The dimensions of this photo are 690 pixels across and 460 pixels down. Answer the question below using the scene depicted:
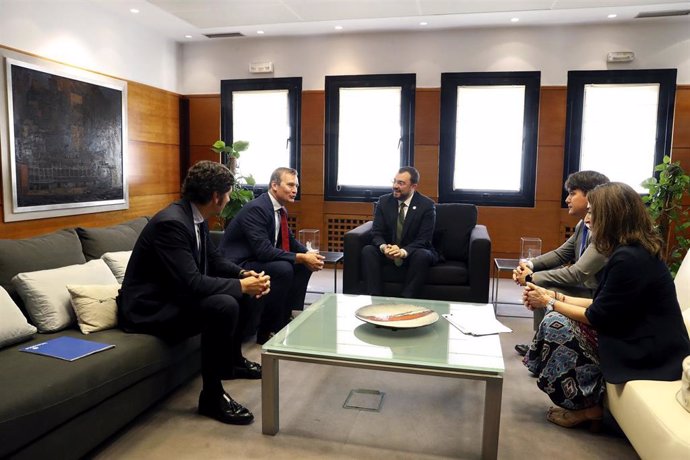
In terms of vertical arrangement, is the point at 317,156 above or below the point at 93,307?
above

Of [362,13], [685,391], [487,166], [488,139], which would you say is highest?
[362,13]

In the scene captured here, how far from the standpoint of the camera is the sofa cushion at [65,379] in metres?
1.70

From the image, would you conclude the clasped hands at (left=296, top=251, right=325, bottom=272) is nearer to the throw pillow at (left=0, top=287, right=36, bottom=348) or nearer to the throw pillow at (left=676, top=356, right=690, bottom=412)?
the throw pillow at (left=0, top=287, right=36, bottom=348)

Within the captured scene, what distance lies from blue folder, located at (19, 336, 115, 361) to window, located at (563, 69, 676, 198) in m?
4.85

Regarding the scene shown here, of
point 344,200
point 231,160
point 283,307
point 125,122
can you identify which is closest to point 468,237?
point 283,307

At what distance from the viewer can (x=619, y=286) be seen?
2.03 m

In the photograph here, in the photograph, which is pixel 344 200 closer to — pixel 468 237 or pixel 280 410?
pixel 468 237

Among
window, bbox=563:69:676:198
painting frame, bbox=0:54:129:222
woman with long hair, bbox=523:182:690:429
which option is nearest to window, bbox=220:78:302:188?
painting frame, bbox=0:54:129:222

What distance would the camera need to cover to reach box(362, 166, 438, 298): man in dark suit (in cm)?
387

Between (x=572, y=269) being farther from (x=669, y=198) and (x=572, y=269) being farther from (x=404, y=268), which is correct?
(x=669, y=198)

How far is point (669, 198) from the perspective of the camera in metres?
4.92

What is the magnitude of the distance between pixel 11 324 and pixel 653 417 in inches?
101

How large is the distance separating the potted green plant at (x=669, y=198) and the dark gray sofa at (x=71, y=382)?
4.44 metres

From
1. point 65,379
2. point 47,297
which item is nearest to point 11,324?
point 47,297
